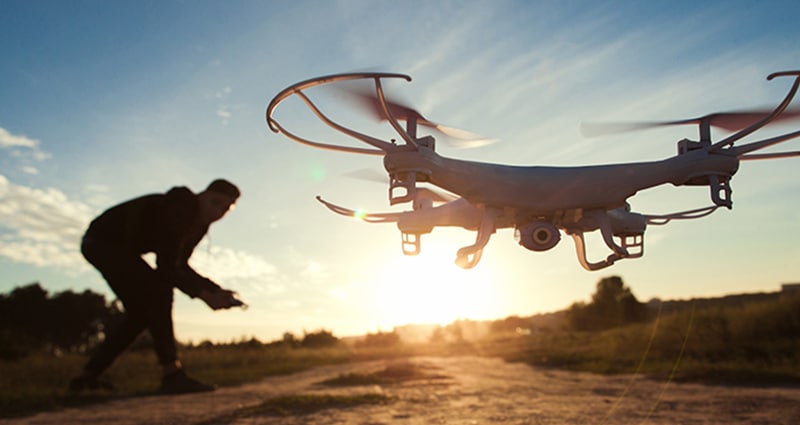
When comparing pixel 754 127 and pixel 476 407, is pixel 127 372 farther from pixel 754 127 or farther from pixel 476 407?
pixel 754 127

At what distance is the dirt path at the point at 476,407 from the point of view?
254 inches

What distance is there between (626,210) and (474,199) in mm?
1223

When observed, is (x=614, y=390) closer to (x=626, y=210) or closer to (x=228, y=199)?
(x=626, y=210)

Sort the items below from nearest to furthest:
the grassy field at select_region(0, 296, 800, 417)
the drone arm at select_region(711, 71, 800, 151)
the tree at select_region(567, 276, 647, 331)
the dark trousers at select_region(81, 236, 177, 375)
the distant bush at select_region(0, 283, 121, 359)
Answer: the drone arm at select_region(711, 71, 800, 151)
the dark trousers at select_region(81, 236, 177, 375)
the grassy field at select_region(0, 296, 800, 417)
the tree at select_region(567, 276, 647, 331)
the distant bush at select_region(0, 283, 121, 359)

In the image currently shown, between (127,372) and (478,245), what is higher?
(478,245)

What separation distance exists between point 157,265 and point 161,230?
27 cm

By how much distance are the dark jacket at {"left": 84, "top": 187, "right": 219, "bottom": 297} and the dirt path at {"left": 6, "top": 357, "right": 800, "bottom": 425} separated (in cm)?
291

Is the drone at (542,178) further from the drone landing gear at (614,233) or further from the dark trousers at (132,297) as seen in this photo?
the dark trousers at (132,297)

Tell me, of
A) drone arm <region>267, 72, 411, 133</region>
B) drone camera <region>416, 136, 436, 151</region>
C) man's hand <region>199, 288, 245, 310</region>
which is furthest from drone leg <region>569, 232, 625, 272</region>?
man's hand <region>199, 288, 245, 310</region>

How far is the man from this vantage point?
4215 mm

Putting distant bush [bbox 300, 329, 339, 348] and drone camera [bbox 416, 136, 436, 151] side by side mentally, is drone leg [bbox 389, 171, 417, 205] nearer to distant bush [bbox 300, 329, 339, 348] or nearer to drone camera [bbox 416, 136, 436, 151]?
drone camera [bbox 416, 136, 436, 151]

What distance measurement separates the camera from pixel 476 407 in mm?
7523

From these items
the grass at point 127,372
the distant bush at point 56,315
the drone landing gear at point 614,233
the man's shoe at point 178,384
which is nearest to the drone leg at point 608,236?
the drone landing gear at point 614,233

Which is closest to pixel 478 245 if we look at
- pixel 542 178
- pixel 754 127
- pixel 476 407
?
pixel 542 178
